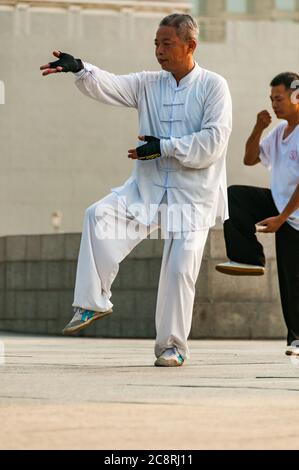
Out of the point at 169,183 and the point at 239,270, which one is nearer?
the point at 169,183

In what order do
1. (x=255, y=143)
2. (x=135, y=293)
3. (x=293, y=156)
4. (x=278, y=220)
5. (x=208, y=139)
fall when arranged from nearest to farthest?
(x=208, y=139)
(x=278, y=220)
(x=293, y=156)
(x=255, y=143)
(x=135, y=293)

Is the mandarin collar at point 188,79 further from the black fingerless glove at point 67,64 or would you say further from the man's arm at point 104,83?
the black fingerless glove at point 67,64

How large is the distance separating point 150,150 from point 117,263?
61 cm

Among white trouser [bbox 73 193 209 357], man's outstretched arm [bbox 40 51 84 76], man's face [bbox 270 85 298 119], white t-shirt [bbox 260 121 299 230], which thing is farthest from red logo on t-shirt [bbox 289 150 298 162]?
man's outstretched arm [bbox 40 51 84 76]

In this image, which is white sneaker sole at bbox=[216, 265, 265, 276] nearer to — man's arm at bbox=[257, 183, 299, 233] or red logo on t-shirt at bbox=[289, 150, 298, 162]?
man's arm at bbox=[257, 183, 299, 233]

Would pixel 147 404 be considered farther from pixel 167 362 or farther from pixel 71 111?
pixel 71 111

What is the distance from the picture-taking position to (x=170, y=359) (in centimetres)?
665

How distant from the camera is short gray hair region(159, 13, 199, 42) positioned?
6.75 metres

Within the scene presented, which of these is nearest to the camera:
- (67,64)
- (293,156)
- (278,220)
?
(67,64)

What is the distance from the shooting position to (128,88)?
695 cm

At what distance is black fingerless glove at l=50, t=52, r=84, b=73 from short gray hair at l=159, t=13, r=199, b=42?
1.63ft

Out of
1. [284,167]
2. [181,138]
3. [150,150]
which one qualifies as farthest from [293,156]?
[150,150]
